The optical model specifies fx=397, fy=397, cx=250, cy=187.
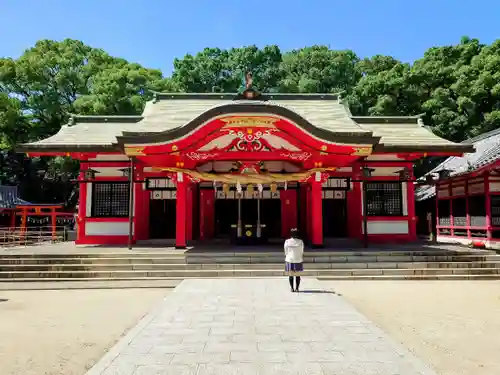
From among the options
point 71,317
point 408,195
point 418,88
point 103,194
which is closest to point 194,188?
point 103,194

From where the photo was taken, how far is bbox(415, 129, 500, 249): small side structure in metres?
15.4

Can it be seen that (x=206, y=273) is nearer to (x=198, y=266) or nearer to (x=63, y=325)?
(x=198, y=266)

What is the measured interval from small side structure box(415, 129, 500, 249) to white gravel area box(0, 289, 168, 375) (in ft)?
42.1

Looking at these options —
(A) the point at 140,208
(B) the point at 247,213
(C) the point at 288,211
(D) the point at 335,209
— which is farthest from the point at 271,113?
(A) the point at 140,208

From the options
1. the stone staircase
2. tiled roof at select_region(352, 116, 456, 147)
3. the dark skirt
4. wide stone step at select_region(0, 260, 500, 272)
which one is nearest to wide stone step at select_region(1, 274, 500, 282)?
the stone staircase

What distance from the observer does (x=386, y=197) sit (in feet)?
54.1

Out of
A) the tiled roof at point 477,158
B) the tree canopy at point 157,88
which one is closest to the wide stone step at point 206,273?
the tiled roof at point 477,158

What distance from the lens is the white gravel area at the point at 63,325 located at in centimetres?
508

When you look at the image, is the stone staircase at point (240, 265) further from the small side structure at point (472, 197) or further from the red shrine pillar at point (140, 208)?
the red shrine pillar at point (140, 208)

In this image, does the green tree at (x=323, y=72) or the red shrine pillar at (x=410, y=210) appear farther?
the green tree at (x=323, y=72)

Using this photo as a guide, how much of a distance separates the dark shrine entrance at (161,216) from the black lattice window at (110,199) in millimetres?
1239

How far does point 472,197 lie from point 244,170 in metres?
9.96

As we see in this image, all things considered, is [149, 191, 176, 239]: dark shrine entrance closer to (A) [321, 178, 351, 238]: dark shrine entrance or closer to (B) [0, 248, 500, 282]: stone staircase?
(B) [0, 248, 500, 282]: stone staircase

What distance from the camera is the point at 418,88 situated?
29.1 meters
